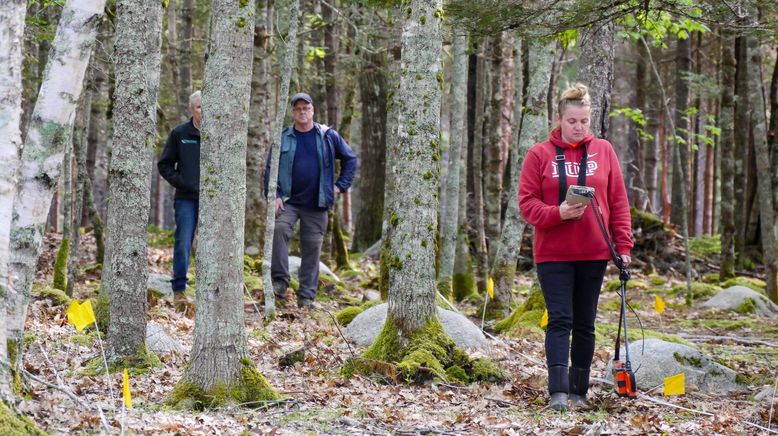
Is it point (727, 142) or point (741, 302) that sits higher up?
point (727, 142)

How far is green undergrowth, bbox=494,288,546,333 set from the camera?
873 cm

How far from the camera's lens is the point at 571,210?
539 cm

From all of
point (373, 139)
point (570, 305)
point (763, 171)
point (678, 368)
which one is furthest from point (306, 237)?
point (373, 139)

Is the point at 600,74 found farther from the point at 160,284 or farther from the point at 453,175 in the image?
the point at 160,284

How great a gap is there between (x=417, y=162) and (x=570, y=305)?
4.93ft

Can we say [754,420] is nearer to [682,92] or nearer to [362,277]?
[362,277]

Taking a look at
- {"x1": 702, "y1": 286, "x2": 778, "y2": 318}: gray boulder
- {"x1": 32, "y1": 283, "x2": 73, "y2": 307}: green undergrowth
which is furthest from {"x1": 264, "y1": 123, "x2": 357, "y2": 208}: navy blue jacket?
{"x1": 702, "y1": 286, "x2": 778, "y2": 318}: gray boulder

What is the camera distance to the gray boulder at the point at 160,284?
9.62 metres

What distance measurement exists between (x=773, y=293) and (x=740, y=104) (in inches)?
142

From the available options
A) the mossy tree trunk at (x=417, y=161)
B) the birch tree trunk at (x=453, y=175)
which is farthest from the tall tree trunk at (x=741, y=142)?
the mossy tree trunk at (x=417, y=161)

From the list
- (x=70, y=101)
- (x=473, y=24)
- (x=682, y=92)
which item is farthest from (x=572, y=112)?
(x=682, y=92)

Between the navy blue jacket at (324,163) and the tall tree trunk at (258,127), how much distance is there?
2.72m

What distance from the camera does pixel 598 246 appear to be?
5598 mm

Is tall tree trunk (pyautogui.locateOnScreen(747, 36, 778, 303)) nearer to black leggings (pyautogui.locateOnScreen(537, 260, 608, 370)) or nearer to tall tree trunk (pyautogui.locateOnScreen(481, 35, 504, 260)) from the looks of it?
tall tree trunk (pyautogui.locateOnScreen(481, 35, 504, 260))
